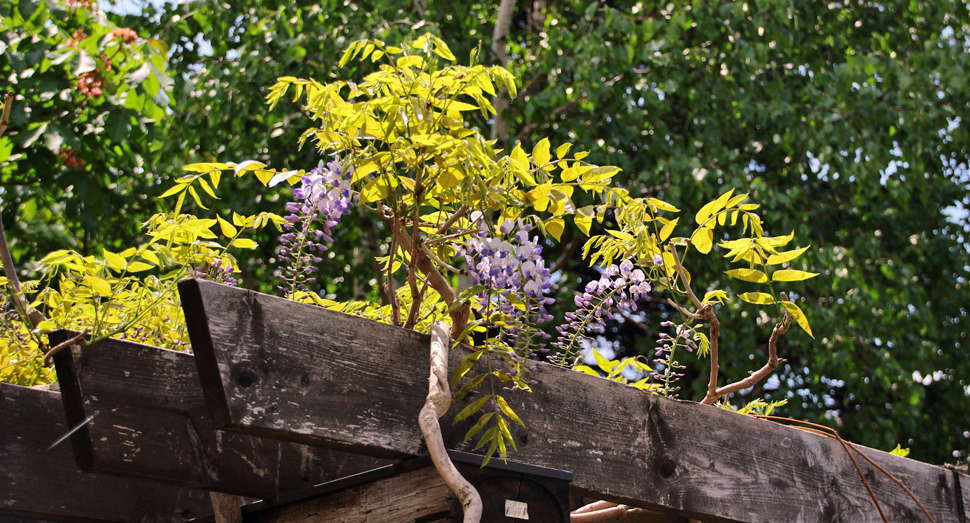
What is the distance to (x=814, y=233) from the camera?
4.68 meters

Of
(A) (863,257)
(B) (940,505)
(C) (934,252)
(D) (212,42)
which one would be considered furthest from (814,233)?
(D) (212,42)

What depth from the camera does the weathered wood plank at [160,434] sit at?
83 centimetres

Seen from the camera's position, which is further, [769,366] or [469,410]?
[769,366]

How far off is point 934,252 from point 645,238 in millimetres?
5277

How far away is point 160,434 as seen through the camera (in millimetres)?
892

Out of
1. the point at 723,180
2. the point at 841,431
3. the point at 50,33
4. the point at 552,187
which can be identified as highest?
the point at 552,187

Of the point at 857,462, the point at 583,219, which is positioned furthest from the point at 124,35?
the point at 857,462

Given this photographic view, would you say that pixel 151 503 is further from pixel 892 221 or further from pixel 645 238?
pixel 892 221

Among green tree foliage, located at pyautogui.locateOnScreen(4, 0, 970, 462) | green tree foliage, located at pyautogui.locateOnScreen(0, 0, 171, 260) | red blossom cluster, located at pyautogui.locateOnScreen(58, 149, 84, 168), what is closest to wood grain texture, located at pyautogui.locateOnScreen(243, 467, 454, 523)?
green tree foliage, located at pyautogui.locateOnScreen(0, 0, 171, 260)

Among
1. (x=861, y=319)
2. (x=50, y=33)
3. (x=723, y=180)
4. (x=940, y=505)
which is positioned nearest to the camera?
(x=940, y=505)

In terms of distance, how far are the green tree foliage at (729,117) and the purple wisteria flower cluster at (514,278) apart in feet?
10.0

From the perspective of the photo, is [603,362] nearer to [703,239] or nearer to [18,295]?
[703,239]

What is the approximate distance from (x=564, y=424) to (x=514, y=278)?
0.25 meters

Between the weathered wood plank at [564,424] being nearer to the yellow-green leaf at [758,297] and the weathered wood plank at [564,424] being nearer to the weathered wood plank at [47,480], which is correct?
the yellow-green leaf at [758,297]
